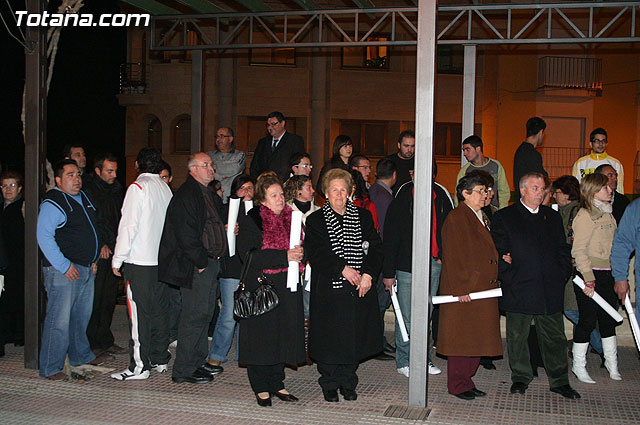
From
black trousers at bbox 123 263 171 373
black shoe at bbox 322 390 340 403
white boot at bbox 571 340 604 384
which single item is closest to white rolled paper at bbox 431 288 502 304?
black shoe at bbox 322 390 340 403

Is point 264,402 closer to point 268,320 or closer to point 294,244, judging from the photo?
point 268,320

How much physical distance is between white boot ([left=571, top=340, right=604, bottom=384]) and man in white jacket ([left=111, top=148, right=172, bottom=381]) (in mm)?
4061

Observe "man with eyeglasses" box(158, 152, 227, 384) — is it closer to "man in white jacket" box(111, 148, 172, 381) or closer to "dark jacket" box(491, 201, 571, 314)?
"man in white jacket" box(111, 148, 172, 381)

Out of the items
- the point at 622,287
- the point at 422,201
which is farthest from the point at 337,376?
the point at 622,287

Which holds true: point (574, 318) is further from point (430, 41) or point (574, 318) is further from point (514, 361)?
point (430, 41)

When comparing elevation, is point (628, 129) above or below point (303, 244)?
above

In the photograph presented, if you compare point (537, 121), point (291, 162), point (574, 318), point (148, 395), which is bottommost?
point (148, 395)

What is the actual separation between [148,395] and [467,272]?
3.05 m

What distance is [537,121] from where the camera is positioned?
8.70 m

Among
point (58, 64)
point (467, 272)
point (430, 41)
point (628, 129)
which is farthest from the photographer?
point (628, 129)

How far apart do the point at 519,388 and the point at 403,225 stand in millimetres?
1857

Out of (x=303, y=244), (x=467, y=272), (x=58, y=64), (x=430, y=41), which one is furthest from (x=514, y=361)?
(x=58, y=64)

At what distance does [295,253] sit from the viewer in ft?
20.6

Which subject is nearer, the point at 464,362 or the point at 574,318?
the point at 464,362
